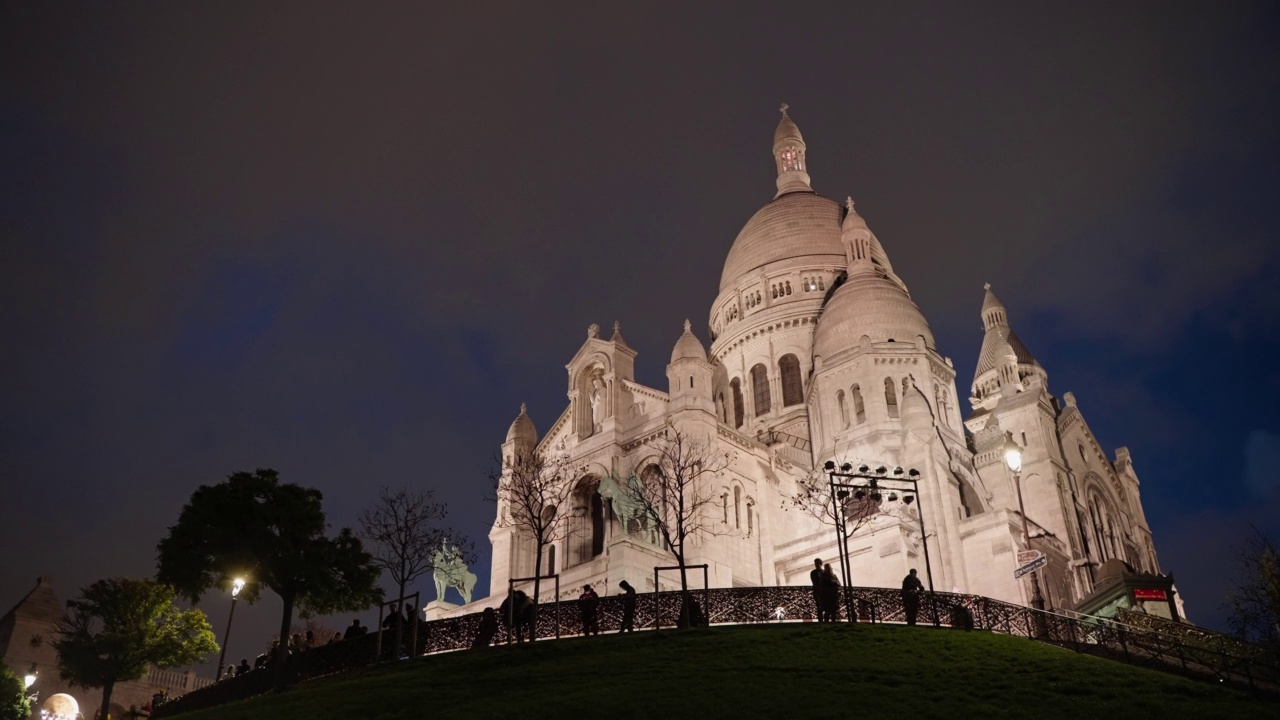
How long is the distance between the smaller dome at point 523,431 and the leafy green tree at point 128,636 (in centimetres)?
2106

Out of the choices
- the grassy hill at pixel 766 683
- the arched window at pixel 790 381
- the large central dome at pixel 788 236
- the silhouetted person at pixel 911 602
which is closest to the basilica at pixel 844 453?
the arched window at pixel 790 381

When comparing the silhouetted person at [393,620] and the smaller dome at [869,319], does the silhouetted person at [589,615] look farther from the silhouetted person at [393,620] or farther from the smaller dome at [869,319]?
the smaller dome at [869,319]

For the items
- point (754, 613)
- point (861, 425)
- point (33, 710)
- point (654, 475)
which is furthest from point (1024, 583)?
point (33, 710)

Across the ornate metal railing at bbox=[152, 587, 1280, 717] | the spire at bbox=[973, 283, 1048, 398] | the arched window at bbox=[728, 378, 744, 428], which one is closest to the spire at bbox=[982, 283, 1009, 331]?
the spire at bbox=[973, 283, 1048, 398]

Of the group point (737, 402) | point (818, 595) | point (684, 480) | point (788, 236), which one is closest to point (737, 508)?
point (684, 480)

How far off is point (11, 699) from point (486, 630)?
25.5 m

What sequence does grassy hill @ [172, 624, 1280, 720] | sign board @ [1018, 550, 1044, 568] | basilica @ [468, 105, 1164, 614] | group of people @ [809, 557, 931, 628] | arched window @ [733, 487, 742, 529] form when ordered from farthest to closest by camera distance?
arched window @ [733, 487, 742, 529], basilica @ [468, 105, 1164, 614], group of people @ [809, 557, 931, 628], sign board @ [1018, 550, 1044, 568], grassy hill @ [172, 624, 1280, 720]

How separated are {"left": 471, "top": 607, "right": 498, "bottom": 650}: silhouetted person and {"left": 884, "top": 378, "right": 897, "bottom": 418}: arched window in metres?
34.6

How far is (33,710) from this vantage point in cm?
5141

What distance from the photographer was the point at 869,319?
6331 centimetres

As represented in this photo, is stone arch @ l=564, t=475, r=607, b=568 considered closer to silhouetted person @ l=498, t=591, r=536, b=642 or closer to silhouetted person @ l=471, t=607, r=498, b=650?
silhouetted person @ l=498, t=591, r=536, b=642

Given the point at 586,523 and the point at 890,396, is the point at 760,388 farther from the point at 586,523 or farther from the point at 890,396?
the point at 586,523

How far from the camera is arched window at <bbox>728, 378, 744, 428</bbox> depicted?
74.8 m

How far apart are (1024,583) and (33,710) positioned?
4750cm
